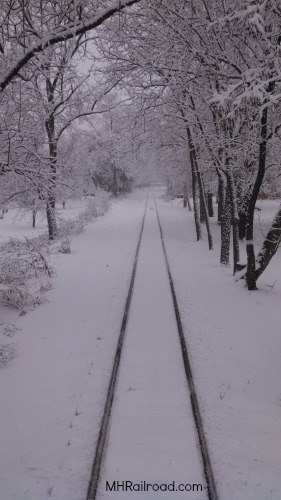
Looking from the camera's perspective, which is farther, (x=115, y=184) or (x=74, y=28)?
(x=115, y=184)

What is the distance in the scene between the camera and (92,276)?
43.2 ft

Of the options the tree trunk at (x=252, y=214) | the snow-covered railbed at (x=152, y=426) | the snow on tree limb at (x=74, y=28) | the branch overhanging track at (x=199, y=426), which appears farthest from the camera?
the tree trunk at (x=252, y=214)

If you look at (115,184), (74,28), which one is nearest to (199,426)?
(74,28)

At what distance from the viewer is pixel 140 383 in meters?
6.02

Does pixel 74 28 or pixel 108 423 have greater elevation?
pixel 74 28

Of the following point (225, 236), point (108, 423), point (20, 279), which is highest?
point (225, 236)

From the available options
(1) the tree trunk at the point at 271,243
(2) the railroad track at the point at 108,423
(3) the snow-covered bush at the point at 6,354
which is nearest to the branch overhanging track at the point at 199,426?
(2) the railroad track at the point at 108,423

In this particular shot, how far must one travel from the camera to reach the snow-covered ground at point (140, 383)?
4277mm

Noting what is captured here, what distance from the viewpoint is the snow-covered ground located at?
428 cm

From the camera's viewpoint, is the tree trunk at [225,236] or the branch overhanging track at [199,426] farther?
the tree trunk at [225,236]

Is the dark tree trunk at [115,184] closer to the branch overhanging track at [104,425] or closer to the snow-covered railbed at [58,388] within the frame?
the snow-covered railbed at [58,388]

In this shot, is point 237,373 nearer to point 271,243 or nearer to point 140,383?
point 140,383

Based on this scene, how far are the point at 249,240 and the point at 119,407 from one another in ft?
21.5

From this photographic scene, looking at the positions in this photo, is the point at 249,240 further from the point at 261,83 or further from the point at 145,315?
the point at 261,83
